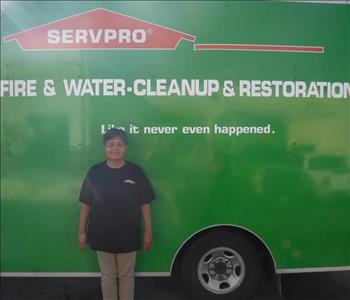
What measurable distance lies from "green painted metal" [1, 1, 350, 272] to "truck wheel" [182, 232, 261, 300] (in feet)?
0.63

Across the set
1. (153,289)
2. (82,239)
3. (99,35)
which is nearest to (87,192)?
(82,239)

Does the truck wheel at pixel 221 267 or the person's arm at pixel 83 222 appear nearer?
the person's arm at pixel 83 222

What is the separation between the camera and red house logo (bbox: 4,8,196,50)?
161 inches

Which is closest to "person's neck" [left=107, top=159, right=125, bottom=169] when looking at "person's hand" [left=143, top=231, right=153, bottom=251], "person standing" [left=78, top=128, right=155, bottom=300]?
"person standing" [left=78, top=128, right=155, bottom=300]

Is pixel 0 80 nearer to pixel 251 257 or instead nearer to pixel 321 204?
pixel 251 257

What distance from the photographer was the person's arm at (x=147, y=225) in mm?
4027

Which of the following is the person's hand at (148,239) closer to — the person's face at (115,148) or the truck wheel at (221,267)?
the truck wheel at (221,267)

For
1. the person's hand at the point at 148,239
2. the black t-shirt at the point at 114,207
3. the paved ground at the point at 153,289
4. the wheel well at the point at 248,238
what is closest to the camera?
the black t-shirt at the point at 114,207

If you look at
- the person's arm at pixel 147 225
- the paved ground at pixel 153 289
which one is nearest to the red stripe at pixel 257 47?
the person's arm at pixel 147 225

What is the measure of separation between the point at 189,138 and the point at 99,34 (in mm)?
1197

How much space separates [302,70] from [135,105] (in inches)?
59.4

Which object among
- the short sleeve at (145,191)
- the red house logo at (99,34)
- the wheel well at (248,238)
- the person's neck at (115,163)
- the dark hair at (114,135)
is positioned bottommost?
the wheel well at (248,238)

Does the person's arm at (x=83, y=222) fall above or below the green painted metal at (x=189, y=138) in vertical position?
below

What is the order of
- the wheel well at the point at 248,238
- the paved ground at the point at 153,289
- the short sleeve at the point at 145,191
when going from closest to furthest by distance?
1. the short sleeve at the point at 145,191
2. the wheel well at the point at 248,238
3. the paved ground at the point at 153,289
